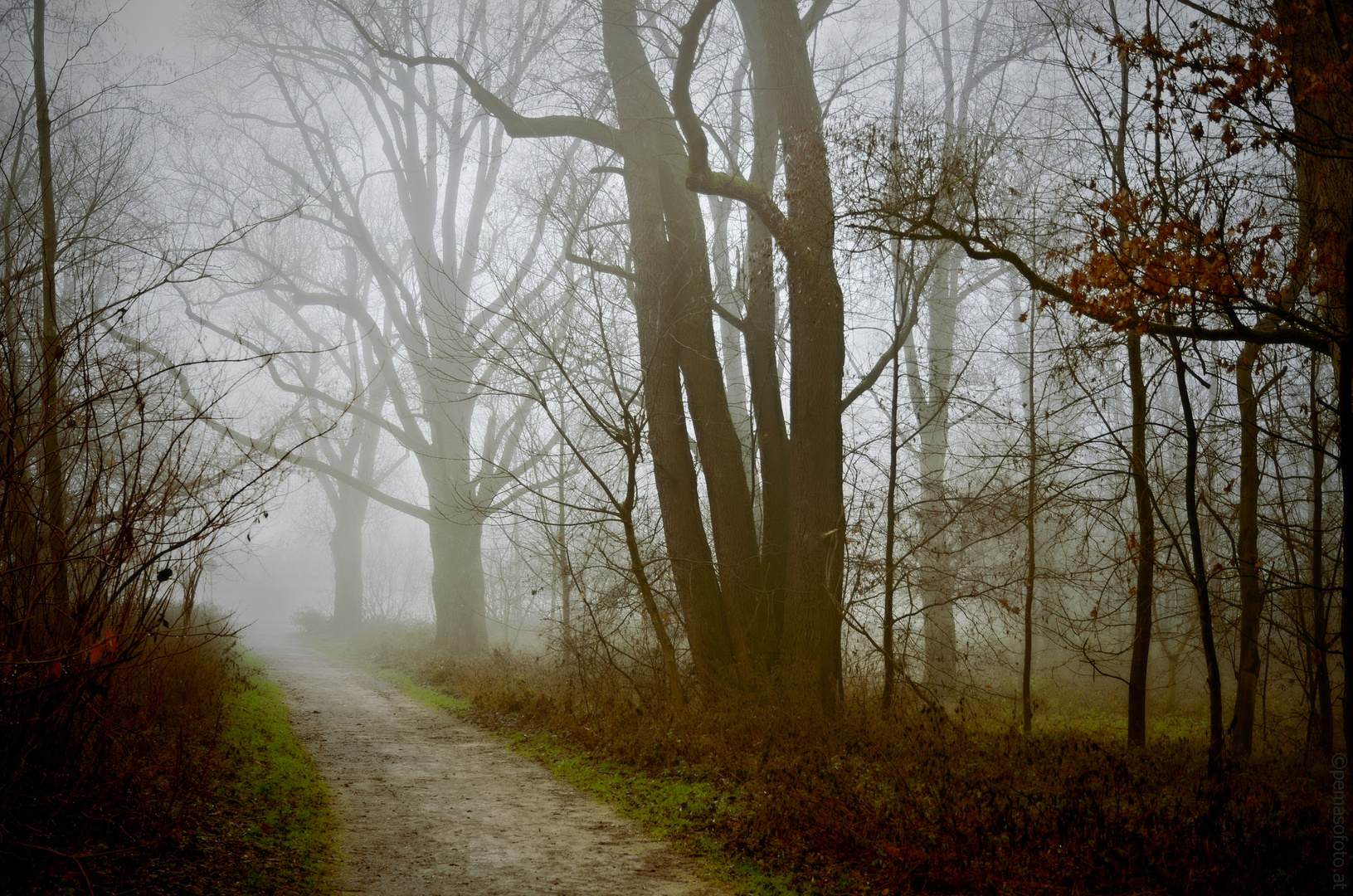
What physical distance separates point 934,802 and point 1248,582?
5488mm

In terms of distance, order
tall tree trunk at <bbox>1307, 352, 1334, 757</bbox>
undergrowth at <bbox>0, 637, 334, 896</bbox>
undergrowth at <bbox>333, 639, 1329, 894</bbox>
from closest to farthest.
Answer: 1. undergrowth at <bbox>0, 637, 334, 896</bbox>
2. undergrowth at <bbox>333, 639, 1329, 894</bbox>
3. tall tree trunk at <bbox>1307, 352, 1334, 757</bbox>

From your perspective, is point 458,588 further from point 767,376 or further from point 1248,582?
point 1248,582

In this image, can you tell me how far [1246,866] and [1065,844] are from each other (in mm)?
888

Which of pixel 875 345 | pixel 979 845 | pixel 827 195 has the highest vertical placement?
pixel 827 195

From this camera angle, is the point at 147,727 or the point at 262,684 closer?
the point at 147,727

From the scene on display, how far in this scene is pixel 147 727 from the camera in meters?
6.65

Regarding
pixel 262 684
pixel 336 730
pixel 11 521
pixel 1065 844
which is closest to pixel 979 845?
pixel 1065 844

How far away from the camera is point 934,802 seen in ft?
18.4

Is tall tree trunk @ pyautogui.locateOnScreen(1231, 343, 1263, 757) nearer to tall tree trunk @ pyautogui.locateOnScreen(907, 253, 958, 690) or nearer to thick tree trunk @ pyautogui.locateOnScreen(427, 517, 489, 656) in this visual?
tall tree trunk @ pyautogui.locateOnScreen(907, 253, 958, 690)

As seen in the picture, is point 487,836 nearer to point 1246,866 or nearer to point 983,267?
point 1246,866

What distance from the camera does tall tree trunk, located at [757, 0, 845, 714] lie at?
9094 mm

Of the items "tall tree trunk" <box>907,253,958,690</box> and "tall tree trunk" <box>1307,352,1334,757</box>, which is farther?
"tall tree trunk" <box>907,253,958,690</box>

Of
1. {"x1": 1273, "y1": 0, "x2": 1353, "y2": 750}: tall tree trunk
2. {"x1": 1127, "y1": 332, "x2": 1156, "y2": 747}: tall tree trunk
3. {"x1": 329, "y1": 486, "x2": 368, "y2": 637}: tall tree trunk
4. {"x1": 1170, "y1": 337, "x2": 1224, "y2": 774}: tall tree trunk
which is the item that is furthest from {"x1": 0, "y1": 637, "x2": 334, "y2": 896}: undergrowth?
{"x1": 329, "y1": 486, "x2": 368, "y2": 637}: tall tree trunk

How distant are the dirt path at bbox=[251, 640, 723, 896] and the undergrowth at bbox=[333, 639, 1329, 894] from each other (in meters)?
0.41
